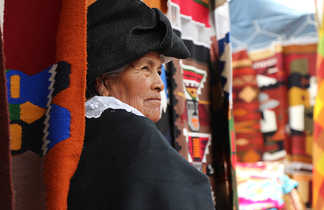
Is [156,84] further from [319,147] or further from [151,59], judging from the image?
[319,147]

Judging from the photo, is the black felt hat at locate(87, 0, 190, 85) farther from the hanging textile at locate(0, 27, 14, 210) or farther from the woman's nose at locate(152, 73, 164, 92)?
the hanging textile at locate(0, 27, 14, 210)

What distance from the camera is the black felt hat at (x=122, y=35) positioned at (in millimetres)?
789

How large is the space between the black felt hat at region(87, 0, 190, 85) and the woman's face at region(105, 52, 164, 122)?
0.05 metres

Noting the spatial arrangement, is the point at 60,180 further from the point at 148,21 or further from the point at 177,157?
the point at 148,21

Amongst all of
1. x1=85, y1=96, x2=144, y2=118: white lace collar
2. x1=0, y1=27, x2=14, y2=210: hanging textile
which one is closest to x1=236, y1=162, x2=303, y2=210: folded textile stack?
x1=85, y1=96, x2=144, y2=118: white lace collar

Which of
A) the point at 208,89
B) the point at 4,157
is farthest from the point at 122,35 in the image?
the point at 208,89

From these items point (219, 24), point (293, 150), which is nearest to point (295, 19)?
point (293, 150)

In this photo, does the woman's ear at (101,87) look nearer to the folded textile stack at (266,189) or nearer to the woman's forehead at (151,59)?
the woman's forehead at (151,59)

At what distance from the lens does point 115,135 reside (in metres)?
0.71

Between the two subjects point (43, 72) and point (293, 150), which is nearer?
point (43, 72)

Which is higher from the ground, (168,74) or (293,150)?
(168,74)

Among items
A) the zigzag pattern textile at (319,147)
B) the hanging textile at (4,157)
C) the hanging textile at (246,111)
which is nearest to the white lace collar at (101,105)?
the hanging textile at (4,157)

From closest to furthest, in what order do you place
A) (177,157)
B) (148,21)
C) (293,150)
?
(177,157) → (148,21) → (293,150)

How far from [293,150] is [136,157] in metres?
2.56
